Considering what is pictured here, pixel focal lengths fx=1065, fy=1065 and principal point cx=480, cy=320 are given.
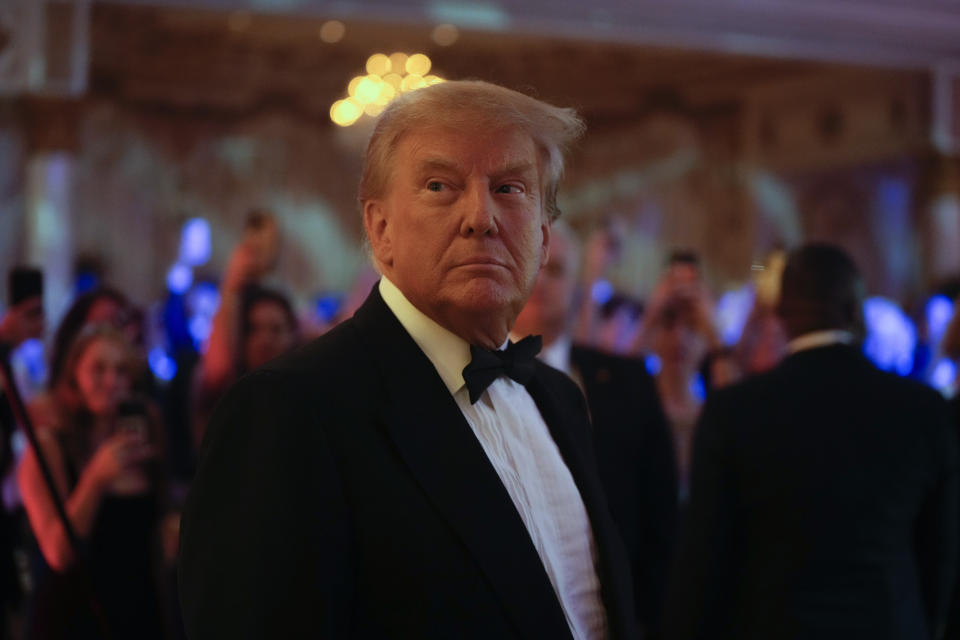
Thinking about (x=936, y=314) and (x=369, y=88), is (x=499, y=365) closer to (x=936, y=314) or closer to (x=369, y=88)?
(x=936, y=314)

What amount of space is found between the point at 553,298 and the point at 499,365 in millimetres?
1454

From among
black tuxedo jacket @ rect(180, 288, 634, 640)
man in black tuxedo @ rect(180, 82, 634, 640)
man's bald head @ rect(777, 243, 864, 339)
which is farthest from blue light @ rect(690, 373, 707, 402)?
black tuxedo jacket @ rect(180, 288, 634, 640)

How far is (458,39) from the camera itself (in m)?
11.7

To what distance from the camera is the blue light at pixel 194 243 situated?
322 inches

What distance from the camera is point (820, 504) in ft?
8.05

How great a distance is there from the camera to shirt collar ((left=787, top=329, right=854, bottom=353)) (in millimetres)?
2635

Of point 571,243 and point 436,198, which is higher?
point 571,243

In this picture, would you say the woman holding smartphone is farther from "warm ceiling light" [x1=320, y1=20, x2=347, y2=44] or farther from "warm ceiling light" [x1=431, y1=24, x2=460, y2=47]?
"warm ceiling light" [x1=320, y1=20, x2=347, y2=44]

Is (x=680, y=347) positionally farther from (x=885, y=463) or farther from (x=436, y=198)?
(x=436, y=198)

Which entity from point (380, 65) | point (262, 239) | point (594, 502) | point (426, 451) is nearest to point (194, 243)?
point (380, 65)

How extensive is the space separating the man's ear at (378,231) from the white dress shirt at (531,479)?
0.04 m

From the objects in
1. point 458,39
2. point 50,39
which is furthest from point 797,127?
point 50,39

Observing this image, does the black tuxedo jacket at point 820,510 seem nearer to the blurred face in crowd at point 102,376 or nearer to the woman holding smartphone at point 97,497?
the woman holding smartphone at point 97,497

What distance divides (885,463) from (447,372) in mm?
1440
